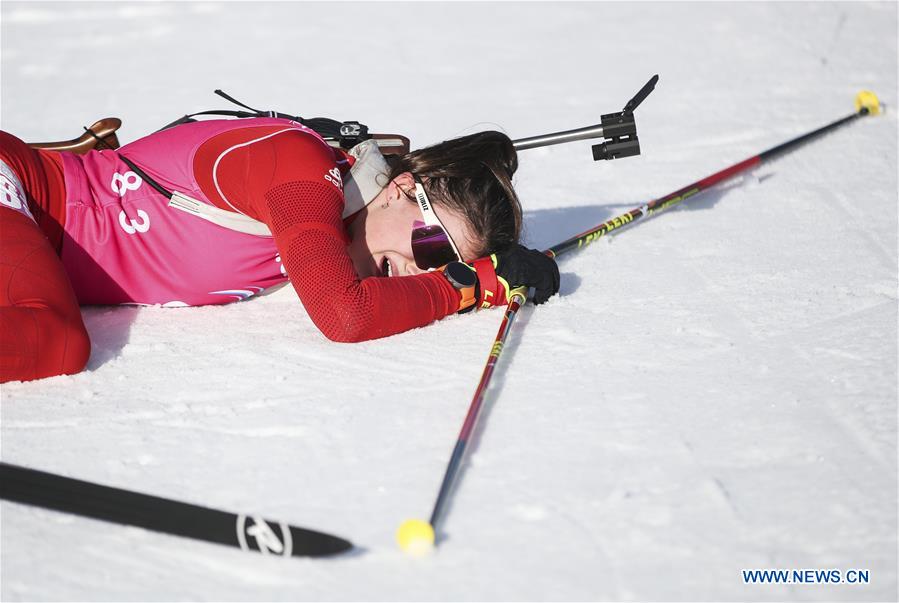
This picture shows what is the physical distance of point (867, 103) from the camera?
486cm

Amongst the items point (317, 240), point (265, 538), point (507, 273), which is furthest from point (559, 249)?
point (265, 538)

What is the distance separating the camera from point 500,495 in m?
2.12

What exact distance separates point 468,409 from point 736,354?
82cm

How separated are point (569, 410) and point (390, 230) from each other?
2.42 feet

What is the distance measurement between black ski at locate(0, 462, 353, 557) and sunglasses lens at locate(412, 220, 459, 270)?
105 cm

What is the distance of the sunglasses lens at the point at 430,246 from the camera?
2.78 meters

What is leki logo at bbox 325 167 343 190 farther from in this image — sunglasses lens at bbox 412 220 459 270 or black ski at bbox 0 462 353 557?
black ski at bbox 0 462 353 557

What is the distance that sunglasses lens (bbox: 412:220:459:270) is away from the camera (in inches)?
109

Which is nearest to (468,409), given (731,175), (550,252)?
(550,252)

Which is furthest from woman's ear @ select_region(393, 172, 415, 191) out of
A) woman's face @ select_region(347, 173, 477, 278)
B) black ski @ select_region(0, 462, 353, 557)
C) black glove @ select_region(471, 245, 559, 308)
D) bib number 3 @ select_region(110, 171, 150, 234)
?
black ski @ select_region(0, 462, 353, 557)

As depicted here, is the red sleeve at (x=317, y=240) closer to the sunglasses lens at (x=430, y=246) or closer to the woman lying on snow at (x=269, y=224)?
the woman lying on snow at (x=269, y=224)

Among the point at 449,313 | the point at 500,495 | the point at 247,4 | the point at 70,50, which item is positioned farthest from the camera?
the point at 247,4

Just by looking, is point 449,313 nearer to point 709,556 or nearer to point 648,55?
point 709,556

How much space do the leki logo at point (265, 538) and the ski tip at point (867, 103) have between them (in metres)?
3.99
